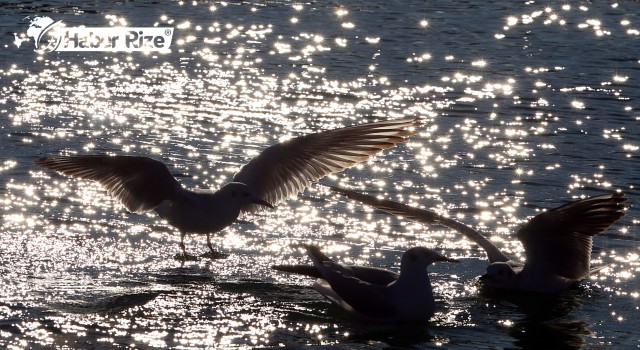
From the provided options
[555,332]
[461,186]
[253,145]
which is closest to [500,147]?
[461,186]

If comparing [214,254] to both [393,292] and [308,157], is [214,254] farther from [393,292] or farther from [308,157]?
[393,292]

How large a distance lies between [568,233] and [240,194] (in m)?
3.08

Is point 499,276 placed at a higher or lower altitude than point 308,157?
lower

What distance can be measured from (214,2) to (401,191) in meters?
13.4

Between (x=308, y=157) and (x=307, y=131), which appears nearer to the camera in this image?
(x=308, y=157)

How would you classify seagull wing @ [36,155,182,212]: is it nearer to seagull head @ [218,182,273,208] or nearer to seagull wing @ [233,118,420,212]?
seagull head @ [218,182,273,208]

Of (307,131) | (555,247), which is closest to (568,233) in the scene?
(555,247)

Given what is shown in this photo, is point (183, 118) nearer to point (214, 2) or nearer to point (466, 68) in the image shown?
point (466, 68)

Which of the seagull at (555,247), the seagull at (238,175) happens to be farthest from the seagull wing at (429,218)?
the seagull at (238,175)

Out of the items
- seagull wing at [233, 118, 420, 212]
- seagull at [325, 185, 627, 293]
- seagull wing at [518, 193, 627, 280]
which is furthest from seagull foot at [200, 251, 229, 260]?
seagull wing at [518, 193, 627, 280]

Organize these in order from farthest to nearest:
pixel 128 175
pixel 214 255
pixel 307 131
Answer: pixel 307 131
pixel 214 255
pixel 128 175

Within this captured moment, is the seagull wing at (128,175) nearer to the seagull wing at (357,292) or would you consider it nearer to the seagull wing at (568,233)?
the seagull wing at (357,292)

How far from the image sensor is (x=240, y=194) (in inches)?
462

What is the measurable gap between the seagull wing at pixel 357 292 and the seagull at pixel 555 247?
52.5 inches
